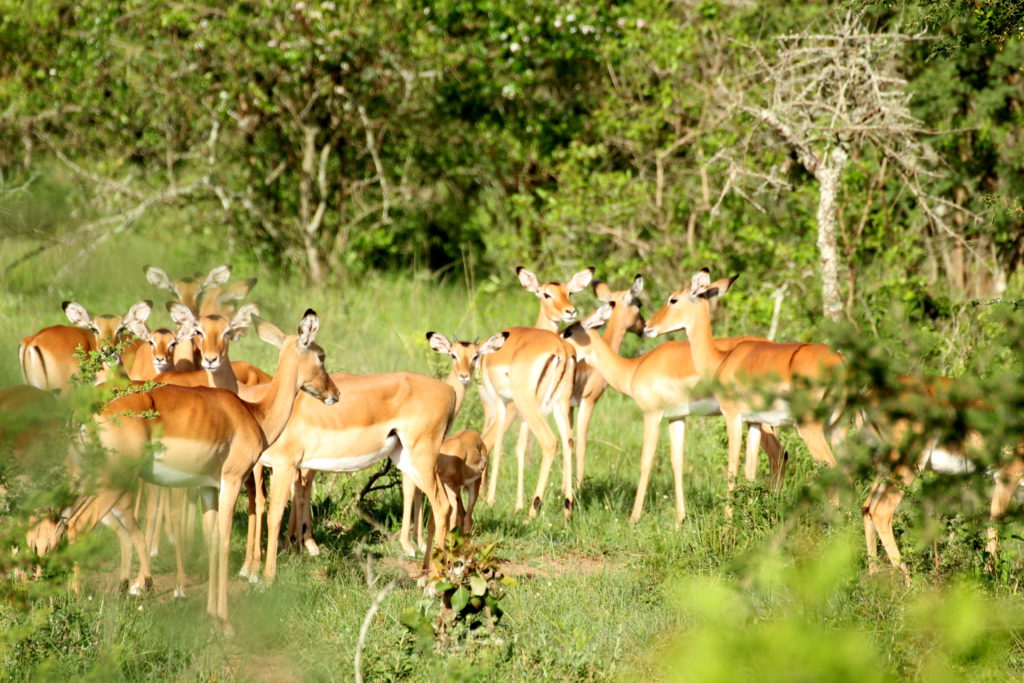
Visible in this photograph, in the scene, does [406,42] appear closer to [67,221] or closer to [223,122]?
[223,122]

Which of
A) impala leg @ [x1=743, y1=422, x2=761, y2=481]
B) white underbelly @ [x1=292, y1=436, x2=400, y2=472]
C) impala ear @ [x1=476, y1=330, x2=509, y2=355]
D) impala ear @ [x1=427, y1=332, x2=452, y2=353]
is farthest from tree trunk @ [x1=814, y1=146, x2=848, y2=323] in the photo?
white underbelly @ [x1=292, y1=436, x2=400, y2=472]

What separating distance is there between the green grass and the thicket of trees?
3.76 m

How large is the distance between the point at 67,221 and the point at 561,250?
941cm

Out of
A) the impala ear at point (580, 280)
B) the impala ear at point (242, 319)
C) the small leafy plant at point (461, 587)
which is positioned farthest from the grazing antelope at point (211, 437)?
the impala ear at point (580, 280)

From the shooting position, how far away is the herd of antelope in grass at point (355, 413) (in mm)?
4867

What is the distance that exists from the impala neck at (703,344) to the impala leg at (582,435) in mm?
879

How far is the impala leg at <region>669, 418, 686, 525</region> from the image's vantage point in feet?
22.7

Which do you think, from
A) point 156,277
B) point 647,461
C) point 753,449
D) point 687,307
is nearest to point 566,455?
point 647,461

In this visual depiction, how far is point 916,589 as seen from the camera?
477 cm

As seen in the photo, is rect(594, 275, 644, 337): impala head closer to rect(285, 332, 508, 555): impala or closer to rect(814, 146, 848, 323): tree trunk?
rect(814, 146, 848, 323): tree trunk

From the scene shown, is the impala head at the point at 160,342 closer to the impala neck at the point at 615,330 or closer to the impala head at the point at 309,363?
the impala head at the point at 309,363

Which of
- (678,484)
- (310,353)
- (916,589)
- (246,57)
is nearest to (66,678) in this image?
(310,353)

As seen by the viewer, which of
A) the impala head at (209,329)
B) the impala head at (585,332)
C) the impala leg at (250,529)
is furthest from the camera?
the impala head at (585,332)

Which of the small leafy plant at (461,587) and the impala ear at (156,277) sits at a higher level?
the impala ear at (156,277)
